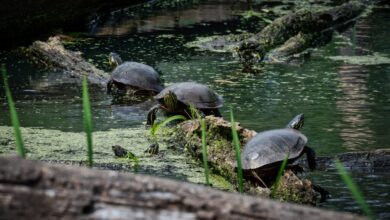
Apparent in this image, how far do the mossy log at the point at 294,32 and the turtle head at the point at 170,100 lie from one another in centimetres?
207

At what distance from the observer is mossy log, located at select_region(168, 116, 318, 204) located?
2.98 m

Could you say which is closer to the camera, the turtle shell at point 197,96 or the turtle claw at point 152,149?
the turtle claw at point 152,149

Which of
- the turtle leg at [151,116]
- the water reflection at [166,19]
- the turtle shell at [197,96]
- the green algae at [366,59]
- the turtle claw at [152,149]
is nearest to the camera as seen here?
the turtle claw at [152,149]

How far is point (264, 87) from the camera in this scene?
5.57 m

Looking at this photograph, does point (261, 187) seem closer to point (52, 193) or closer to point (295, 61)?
point (52, 193)

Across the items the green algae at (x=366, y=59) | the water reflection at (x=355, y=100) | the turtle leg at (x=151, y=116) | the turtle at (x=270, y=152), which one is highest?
the turtle at (x=270, y=152)

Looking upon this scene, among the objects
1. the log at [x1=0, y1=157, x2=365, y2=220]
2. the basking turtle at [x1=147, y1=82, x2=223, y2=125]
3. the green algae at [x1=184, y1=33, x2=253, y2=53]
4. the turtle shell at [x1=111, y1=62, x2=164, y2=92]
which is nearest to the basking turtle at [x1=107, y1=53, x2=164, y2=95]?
the turtle shell at [x1=111, y1=62, x2=164, y2=92]

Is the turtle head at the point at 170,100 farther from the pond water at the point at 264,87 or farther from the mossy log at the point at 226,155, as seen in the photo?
the mossy log at the point at 226,155

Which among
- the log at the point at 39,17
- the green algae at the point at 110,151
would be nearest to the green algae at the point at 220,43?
the log at the point at 39,17

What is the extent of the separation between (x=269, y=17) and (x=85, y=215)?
27.0 ft

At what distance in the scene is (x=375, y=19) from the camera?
350 inches

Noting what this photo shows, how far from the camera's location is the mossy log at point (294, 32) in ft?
22.5

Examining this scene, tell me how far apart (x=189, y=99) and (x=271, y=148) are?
4.95 feet

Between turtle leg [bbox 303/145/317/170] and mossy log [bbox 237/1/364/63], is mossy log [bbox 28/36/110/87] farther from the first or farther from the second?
turtle leg [bbox 303/145/317/170]
